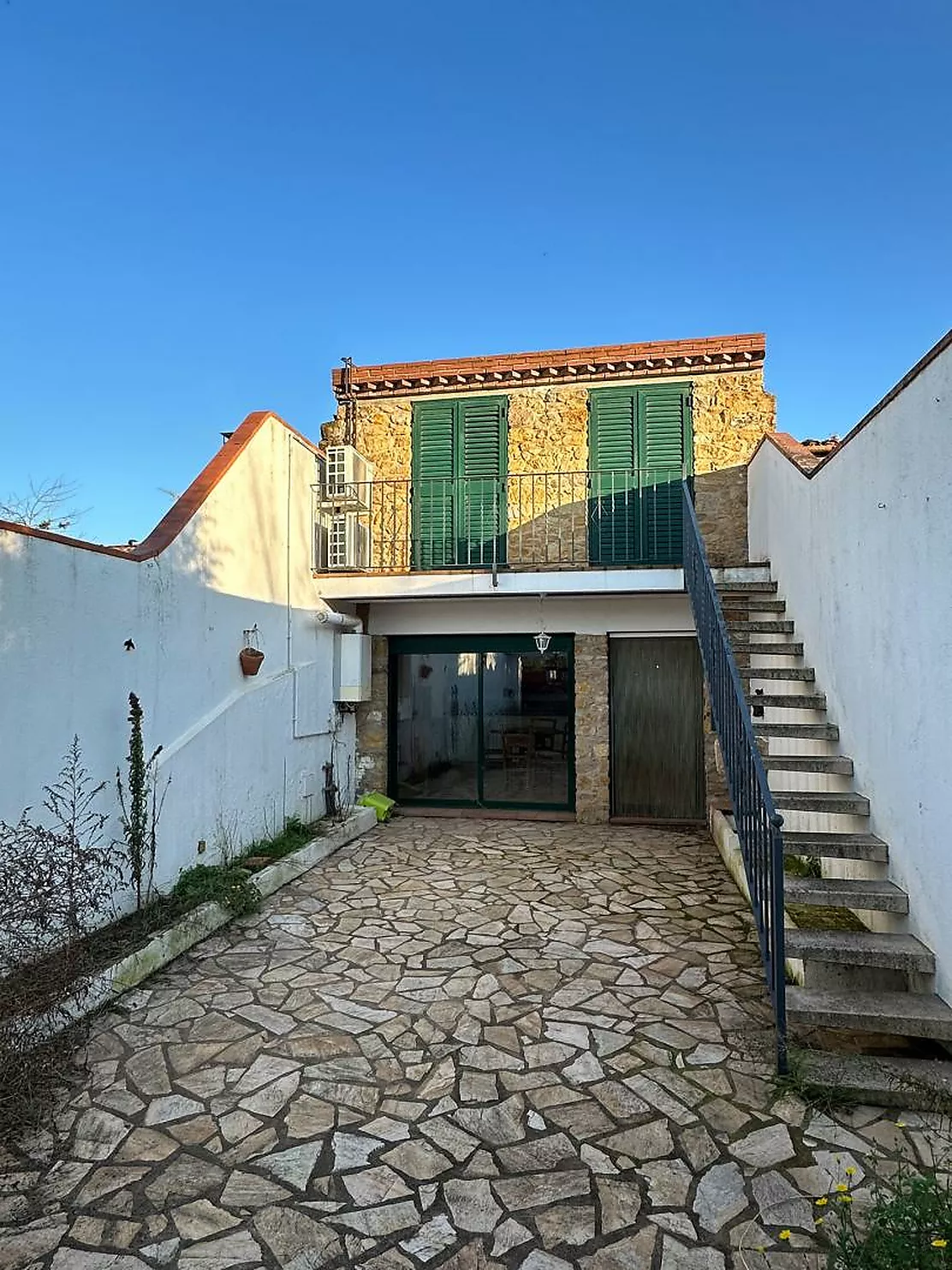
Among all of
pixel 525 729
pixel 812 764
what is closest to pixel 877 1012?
pixel 812 764

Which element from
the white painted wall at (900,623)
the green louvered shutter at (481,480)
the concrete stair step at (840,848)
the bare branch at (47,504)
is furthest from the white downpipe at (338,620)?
the concrete stair step at (840,848)

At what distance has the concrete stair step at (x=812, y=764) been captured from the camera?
4.74 meters

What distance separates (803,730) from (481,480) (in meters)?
5.59

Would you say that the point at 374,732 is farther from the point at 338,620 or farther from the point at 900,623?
the point at 900,623

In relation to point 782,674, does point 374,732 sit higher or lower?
lower

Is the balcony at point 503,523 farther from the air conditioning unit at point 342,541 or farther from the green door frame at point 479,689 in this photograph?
the green door frame at point 479,689

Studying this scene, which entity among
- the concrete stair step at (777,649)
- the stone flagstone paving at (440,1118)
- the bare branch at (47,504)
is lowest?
the stone flagstone paving at (440,1118)

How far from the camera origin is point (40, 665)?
425 centimetres

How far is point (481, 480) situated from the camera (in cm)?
929

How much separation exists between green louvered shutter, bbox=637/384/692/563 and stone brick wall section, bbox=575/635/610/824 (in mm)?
1431

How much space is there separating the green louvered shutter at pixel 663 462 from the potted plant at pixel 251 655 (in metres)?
4.99

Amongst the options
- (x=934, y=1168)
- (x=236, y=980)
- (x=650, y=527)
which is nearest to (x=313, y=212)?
(x=650, y=527)

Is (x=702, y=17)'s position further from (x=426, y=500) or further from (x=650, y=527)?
(x=426, y=500)

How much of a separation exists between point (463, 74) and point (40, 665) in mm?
7383
